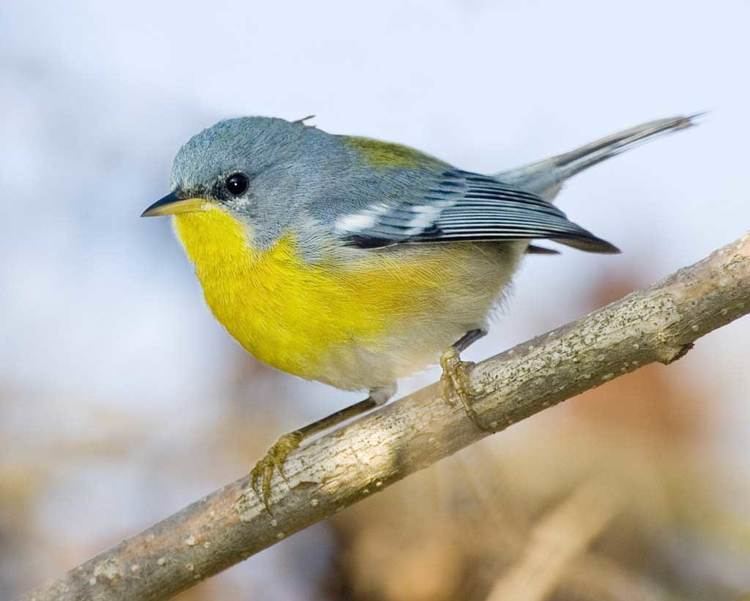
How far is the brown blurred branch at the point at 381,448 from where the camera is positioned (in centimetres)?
290

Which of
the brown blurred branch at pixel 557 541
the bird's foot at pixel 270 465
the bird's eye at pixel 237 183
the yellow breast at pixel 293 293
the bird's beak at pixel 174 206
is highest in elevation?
the bird's eye at pixel 237 183

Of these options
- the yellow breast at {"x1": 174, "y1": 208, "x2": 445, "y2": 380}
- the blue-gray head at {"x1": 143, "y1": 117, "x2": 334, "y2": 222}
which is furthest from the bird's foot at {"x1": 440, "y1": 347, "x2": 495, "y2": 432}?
the blue-gray head at {"x1": 143, "y1": 117, "x2": 334, "y2": 222}

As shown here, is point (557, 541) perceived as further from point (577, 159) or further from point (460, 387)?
point (577, 159)

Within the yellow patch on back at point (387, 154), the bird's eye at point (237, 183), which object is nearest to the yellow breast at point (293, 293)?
the bird's eye at point (237, 183)

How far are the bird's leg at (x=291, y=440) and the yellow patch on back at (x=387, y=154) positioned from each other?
2.97 feet

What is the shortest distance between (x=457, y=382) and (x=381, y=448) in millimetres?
289

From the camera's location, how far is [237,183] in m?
4.01

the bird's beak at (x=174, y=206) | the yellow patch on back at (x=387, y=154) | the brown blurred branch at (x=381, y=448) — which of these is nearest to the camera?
the brown blurred branch at (x=381, y=448)

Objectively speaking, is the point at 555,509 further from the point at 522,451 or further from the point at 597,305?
the point at 597,305

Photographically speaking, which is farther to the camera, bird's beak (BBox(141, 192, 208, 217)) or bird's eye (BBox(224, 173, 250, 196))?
bird's eye (BBox(224, 173, 250, 196))

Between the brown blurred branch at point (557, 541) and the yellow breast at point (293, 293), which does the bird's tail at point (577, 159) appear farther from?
the brown blurred branch at point (557, 541)

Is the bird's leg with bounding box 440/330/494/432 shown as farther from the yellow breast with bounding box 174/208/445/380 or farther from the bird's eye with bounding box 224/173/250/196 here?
the bird's eye with bounding box 224/173/250/196

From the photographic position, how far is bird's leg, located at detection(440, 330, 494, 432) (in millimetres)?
3068

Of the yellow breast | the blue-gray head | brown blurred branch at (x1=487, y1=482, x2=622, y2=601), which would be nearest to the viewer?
brown blurred branch at (x1=487, y1=482, x2=622, y2=601)
